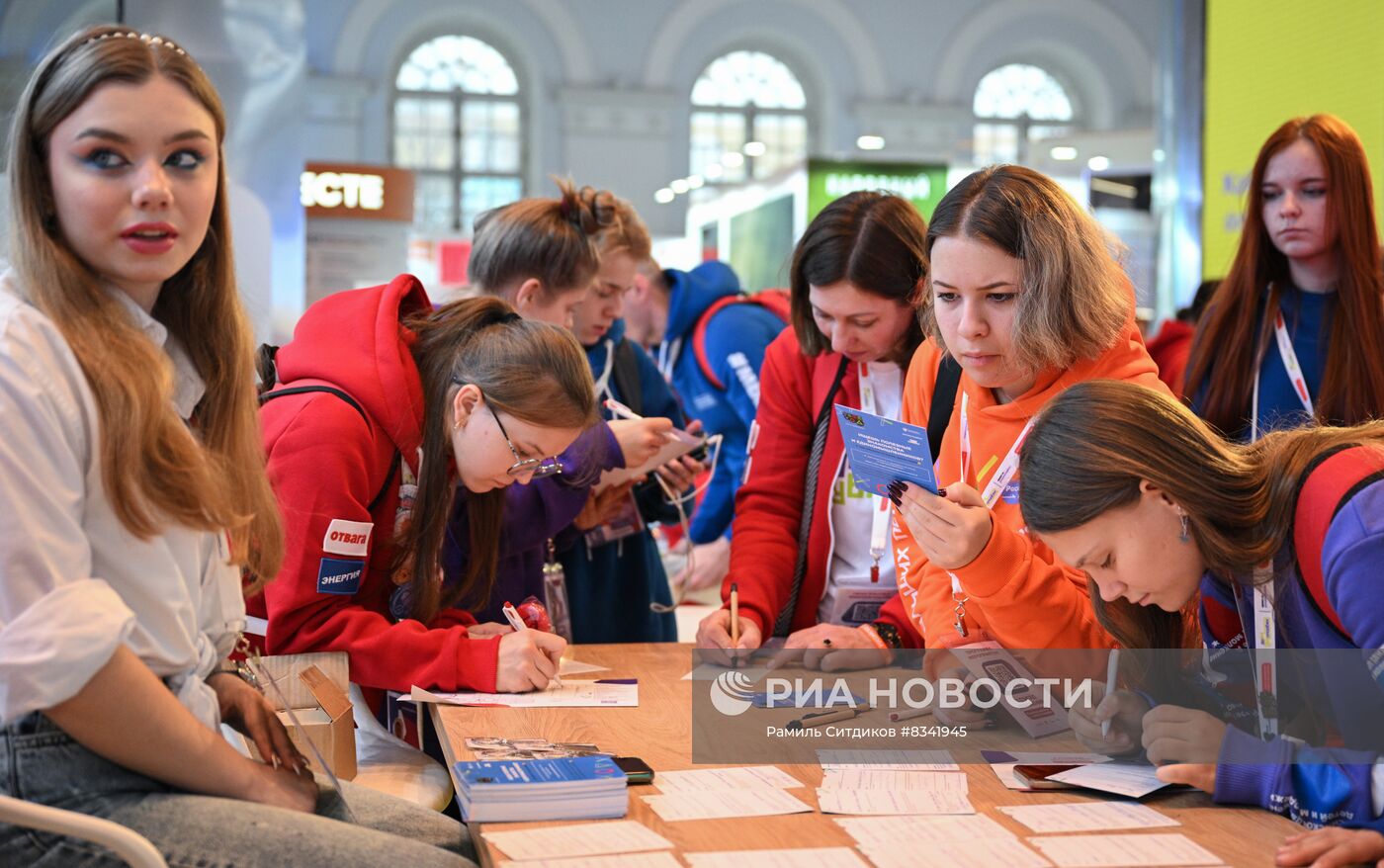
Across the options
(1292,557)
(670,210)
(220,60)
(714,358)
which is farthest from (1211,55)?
(670,210)

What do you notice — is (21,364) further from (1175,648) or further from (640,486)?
(640,486)

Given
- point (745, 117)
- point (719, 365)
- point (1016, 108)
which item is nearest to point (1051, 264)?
point (719, 365)

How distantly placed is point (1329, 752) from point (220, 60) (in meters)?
4.69

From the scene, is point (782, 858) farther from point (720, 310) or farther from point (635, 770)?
point (720, 310)

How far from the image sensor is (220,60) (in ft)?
16.9

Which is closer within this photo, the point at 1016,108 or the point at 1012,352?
the point at 1012,352

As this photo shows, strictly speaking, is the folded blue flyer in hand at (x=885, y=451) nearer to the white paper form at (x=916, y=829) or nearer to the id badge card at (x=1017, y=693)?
the id badge card at (x=1017, y=693)

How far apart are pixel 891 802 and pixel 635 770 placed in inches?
13.0

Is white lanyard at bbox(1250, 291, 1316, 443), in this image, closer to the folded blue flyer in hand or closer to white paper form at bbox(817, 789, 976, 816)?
the folded blue flyer in hand

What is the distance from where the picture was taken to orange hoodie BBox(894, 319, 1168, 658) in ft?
6.46

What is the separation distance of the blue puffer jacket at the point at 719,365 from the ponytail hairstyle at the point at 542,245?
1.36 meters

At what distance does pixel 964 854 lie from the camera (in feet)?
4.88

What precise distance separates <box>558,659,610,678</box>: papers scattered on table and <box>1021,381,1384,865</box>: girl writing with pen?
1.02 m

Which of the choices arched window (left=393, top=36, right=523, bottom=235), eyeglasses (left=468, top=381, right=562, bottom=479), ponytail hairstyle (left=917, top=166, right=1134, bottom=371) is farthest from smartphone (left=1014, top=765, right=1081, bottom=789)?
arched window (left=393, top=36, right=523, bottom=235)
